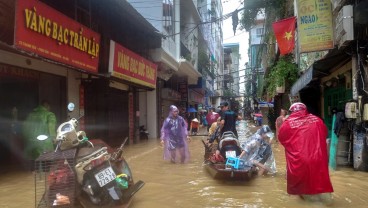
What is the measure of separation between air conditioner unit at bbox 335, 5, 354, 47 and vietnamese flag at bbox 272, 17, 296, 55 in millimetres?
5802

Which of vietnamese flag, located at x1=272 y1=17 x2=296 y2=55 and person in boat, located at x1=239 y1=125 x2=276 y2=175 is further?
vietnamese flag, located at x1=272 y1=17 x2=296 y2=55

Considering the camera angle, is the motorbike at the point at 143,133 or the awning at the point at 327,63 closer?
the awning at the point at 327,63

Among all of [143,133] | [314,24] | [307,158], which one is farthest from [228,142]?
[143,133]

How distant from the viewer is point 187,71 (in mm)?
27875

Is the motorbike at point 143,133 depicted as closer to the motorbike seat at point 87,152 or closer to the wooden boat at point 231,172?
the wooden boat at point 231,172

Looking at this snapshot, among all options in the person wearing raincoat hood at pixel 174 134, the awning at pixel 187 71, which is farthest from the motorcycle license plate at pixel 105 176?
the awning at pixel 187 71

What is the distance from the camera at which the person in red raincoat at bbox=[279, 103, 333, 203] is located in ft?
18.9

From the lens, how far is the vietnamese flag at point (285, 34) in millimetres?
15414

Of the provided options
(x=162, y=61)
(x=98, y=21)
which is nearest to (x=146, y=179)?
(x=98, y=21)

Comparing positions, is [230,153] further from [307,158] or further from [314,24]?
[314,24]

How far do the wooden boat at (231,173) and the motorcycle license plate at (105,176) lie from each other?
273cm

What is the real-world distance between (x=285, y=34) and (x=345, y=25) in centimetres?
644

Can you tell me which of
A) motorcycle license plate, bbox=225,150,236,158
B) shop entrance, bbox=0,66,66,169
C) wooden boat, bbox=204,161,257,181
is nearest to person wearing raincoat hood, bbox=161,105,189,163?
wooden boat, bbox=204,161,257,181

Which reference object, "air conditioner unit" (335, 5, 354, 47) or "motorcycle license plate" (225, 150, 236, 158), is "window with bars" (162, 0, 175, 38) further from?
"motorcycle license plate" (225, 150, 236, 158)
